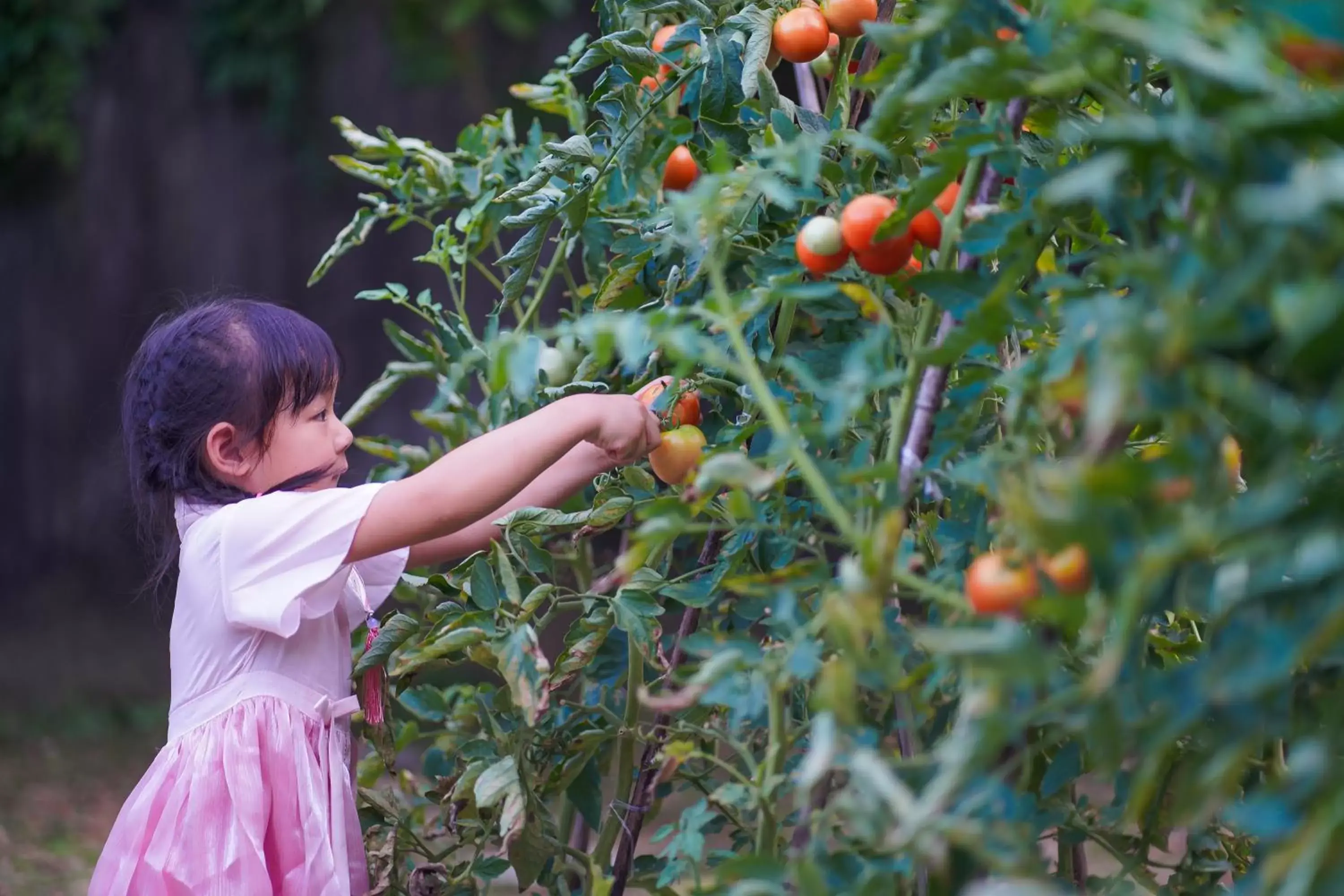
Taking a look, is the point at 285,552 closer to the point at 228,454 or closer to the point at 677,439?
the point at 228,454

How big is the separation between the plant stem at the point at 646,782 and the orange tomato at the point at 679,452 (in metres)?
0.06

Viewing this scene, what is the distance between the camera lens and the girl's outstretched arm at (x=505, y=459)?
0.99 metres

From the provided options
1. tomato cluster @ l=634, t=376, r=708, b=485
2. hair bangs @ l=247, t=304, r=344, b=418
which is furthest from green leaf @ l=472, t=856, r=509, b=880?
hair bangs @ l=247, t=304, r=344, b=418

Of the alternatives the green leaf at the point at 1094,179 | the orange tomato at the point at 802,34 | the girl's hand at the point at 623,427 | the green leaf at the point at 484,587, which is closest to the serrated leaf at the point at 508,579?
the green leaf at the point at 484,587

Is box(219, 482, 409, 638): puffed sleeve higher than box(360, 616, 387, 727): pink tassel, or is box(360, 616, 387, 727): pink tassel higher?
box(219, 482, 409, 638): puffed sleeve

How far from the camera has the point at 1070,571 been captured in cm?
58

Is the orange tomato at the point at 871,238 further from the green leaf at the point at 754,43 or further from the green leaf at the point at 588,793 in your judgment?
the green leaf at the point at 588,793

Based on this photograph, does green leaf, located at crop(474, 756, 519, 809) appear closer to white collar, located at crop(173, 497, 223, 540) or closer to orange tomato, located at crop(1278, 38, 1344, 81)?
white collar, located at crop(173, 497, 223, 540)

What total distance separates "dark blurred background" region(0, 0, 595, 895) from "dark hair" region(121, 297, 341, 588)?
2.35 metres

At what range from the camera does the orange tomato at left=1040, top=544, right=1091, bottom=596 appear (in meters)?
0.58

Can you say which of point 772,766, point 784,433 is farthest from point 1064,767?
point 784,433

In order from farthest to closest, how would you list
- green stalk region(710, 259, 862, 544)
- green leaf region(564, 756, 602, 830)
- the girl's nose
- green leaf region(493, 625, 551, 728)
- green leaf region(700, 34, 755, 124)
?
the girl's nose
green leaf region(564, 756, 602, 830)
green leaf region(700, 34, 755, 124)
green leaf region(493, 625, 551, 728)
green stalk region(710, 259, 862, 544)

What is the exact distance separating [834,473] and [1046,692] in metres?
0.16

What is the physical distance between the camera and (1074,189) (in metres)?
0.50
